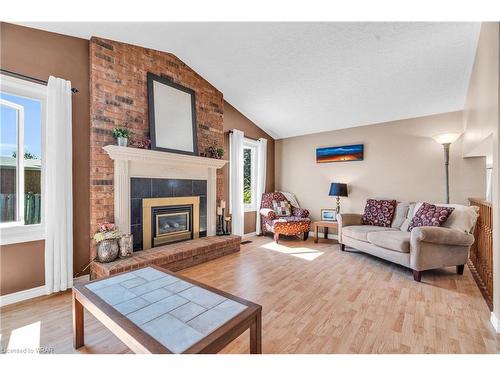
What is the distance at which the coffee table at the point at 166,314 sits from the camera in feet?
3.38

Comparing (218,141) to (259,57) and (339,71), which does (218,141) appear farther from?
(339,71)

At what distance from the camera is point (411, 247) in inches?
105

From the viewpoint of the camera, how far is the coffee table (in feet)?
3.38

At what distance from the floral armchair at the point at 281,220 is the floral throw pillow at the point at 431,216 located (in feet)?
5.73

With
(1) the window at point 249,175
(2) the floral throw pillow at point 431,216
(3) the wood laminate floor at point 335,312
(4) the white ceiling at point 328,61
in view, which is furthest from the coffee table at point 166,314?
(1) the window at point 249,175

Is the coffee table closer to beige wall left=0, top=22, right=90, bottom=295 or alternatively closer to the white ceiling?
beige wall left=0, top=22, right=90, bottom=295

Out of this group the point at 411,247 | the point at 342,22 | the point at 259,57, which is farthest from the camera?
the point at 259,57

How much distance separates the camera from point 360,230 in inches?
135

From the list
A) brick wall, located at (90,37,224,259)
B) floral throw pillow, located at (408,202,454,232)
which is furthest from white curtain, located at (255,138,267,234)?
floral throw pillow, located at (408,202,454,232)

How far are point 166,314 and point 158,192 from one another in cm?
218

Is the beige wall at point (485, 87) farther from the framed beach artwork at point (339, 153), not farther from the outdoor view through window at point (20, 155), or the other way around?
the outdoor view through window at point (20, 155)

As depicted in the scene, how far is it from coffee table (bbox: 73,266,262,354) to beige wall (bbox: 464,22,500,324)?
191cm
